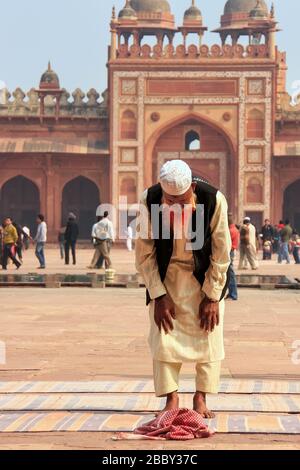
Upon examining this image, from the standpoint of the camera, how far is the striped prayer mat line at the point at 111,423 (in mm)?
5270

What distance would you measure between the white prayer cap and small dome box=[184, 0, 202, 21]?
3545 centimetres

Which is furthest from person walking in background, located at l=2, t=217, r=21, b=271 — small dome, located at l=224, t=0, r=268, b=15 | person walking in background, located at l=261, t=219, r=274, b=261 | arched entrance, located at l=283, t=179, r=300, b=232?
small dome, located at l=224, t=0, r=268, b=15

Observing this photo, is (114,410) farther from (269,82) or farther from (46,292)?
(269,82)

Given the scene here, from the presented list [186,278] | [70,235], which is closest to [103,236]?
[70,235]

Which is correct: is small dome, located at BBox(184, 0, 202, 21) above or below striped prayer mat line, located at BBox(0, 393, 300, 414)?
above

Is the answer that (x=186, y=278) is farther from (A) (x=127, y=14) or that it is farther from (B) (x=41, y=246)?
(A) (x=127, y=14)

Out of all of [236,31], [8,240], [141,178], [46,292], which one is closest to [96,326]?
[46,292]

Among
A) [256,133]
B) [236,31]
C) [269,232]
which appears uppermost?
[236,31]

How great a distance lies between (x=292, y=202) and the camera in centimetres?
4003

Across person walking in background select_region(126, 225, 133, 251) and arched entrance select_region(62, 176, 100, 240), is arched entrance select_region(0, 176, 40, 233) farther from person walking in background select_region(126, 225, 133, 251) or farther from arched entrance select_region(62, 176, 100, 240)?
person walking in background select_region(126, 225, 133, 251)

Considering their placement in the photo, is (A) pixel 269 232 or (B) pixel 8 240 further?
(A) pixel 269 232

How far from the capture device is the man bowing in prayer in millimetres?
5504

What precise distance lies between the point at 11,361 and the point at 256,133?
30.3m

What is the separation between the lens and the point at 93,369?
778 cm
